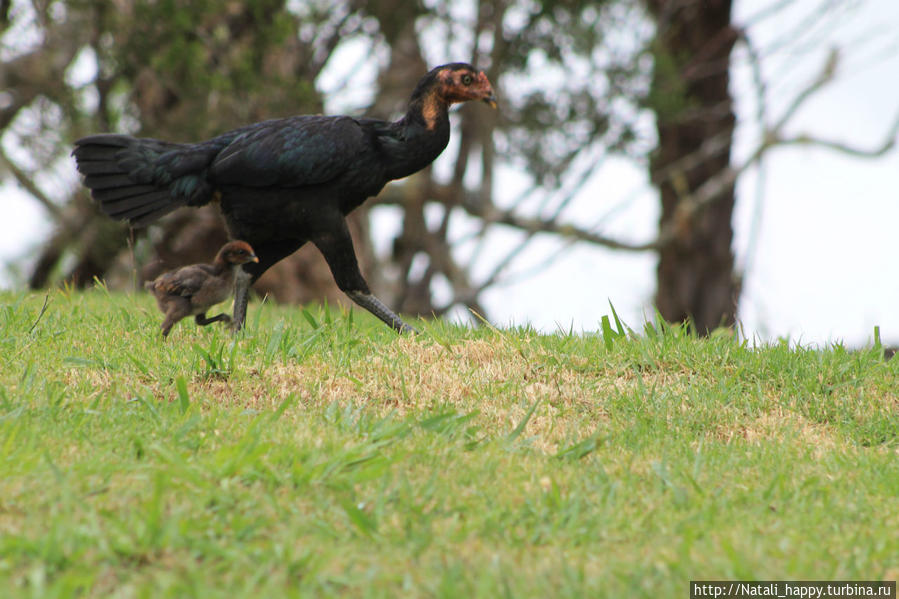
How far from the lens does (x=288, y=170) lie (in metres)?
6.00

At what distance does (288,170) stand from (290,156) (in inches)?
3.7

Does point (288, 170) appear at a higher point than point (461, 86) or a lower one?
lower

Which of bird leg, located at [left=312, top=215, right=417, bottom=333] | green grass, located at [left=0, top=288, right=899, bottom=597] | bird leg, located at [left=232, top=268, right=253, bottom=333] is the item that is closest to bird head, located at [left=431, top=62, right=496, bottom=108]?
bird leg, located at [left=312, top=215, right=417, bottom=333]

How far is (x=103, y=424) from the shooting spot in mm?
4281

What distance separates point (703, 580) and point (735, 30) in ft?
42.8

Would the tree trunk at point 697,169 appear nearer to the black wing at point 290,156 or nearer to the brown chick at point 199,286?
the black wing at point 290,156

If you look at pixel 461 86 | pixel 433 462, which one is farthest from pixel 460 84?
pixel 433 462

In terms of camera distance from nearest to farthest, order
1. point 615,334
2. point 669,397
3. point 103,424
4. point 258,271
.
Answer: point 103,424
point 669,397
point 615,334
point 258,271

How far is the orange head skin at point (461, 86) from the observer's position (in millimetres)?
6414

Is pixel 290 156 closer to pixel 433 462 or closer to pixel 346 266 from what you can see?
pixel 346 266

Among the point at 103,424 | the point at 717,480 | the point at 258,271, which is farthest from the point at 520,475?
the point at 258,271

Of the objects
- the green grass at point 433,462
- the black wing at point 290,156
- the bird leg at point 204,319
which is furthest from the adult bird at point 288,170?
the green grass at point 433,462

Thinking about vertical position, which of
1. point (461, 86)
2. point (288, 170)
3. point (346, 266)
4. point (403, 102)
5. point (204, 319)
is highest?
point (403, 102)

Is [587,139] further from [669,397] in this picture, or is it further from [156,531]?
[156,531]
